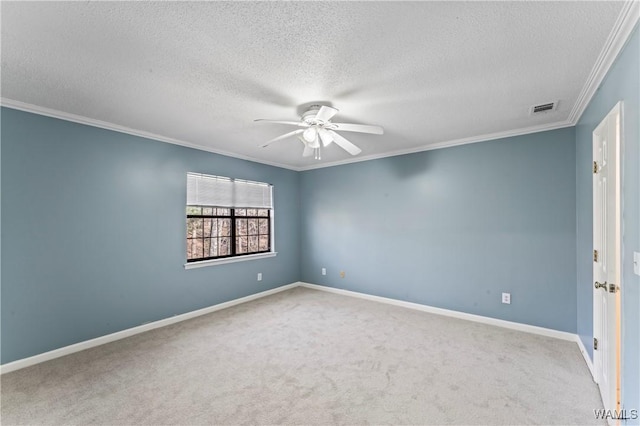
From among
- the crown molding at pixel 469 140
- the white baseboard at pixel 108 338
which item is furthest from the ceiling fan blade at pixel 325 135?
the white baseboard at pixel 108 338

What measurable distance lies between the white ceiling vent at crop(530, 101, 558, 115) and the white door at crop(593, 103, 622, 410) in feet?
1.80

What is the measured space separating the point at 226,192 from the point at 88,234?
5.94ft

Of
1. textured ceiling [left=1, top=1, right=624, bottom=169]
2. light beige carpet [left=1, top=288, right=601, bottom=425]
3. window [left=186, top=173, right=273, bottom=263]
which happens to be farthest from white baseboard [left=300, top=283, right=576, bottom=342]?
textured ceiling [left=1, top=1, right=624, bottom=169]

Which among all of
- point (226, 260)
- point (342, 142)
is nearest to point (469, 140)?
point (342, 142)

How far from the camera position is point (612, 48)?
1.77 metres

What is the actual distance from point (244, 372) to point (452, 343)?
2.18 metres

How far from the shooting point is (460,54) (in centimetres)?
187

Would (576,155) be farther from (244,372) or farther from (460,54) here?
(244,372)

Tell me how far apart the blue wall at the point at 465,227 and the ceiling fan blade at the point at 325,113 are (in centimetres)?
233

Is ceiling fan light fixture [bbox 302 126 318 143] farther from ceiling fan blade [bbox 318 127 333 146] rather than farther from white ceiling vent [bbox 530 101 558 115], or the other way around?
white ceiling vent [bbox 530 101 558 115]

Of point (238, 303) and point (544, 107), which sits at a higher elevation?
point (544, 107)

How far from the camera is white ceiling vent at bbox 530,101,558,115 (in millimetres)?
2688

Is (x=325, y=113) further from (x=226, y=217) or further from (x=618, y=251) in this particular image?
(x=226, y=217)

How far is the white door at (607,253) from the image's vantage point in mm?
1823
